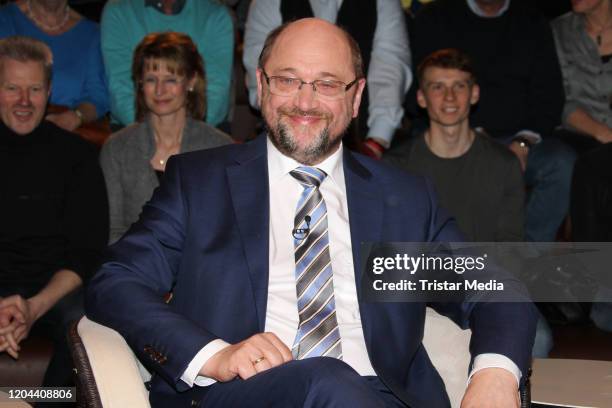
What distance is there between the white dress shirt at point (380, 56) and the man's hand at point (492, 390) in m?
2.42

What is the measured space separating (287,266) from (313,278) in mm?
71

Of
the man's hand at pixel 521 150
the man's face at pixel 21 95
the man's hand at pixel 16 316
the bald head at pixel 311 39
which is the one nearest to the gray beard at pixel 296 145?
the bald head at pixel 311 39

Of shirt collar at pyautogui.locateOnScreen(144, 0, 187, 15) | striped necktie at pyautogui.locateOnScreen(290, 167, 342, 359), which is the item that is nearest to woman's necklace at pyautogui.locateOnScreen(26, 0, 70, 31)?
shirt collar at pyautogui.locateOnScreen(144, 0, 187, 15)

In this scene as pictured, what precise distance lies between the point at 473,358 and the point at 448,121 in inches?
83.2

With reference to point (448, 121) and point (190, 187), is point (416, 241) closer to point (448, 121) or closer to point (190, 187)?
point (190, 187)

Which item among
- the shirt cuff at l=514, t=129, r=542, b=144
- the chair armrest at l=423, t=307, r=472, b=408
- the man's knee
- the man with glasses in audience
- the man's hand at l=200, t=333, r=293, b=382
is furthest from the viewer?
the shirt cuff at l=514, t=129, r=542, b=144

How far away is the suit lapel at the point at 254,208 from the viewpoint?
2252 mm

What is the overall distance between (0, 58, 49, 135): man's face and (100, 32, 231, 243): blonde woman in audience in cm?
38

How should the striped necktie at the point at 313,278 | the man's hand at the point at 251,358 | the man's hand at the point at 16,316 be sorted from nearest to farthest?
the man's hand at the point at 251,358
the striped necktie at the point at 313,278
the man's hand at the point at 16,316

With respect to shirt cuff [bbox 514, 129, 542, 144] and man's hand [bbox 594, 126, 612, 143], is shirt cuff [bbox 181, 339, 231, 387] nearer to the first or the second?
shirt cuff [bbox 514, 129, 542, 144]

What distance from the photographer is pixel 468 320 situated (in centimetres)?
236

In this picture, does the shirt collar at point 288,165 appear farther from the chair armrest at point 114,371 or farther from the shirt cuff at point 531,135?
the shirt cuff at point 531,135

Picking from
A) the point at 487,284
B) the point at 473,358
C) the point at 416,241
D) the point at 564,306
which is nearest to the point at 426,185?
the point at 416,241

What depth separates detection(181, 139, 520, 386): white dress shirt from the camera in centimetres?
226
